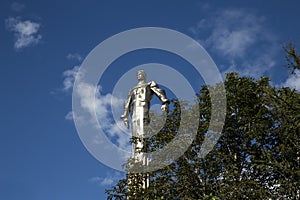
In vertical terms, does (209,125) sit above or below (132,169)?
above

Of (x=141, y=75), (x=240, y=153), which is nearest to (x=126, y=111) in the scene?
(x=141, y=75)

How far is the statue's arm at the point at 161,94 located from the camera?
1783 centimetres

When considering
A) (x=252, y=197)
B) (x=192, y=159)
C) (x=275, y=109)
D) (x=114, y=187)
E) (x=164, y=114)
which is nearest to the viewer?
(x=275, y=109)

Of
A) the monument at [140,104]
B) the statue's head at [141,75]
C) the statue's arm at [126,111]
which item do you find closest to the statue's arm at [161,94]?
the monument at [140,104]

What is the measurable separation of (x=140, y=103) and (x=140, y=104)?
4cm

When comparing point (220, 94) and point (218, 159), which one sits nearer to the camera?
point (218, 159)

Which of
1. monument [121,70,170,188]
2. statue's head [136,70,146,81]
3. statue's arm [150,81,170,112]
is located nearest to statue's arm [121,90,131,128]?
monument [121,70,170,188]

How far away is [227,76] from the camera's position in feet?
65.5

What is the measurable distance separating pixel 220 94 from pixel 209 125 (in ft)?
5.37

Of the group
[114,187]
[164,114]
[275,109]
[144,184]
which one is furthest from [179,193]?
[275,109]

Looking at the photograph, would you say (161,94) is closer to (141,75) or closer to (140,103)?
(140,103)

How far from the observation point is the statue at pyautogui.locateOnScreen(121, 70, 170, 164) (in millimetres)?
17891

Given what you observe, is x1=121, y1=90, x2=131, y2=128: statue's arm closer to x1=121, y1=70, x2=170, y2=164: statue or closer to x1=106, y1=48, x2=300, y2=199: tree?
x1=121, y1=70, x2=170, y2=164: statue

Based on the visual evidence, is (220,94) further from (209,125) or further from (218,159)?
(218,159)
